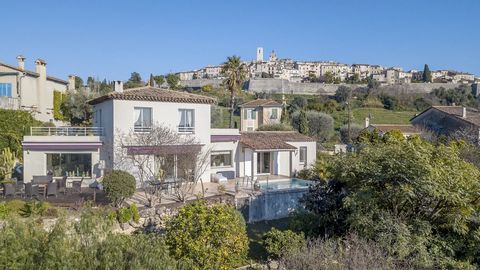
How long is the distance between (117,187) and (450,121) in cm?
4187

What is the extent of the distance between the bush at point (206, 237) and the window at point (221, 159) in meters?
16.2

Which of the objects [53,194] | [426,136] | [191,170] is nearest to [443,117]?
[426,136]

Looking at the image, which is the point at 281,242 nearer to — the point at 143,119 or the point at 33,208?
the point at 33,208

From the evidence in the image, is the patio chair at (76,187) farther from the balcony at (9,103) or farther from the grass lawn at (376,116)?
the grass lawn at (376,116)

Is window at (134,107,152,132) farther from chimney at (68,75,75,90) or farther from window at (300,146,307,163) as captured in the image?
chimney at (68,75,75,90)

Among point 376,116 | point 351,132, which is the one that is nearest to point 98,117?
point 351,132

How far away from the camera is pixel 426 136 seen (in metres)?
43.7

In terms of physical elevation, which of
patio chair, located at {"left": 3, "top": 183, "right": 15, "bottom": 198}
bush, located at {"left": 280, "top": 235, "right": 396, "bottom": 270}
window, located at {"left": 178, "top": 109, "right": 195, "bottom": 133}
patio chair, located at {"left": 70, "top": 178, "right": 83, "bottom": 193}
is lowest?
bush, located at {"left": 280, "top": 235, "right": 396, "bottom": 270}

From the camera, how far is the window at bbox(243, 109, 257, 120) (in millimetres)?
61062

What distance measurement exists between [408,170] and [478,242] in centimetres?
378

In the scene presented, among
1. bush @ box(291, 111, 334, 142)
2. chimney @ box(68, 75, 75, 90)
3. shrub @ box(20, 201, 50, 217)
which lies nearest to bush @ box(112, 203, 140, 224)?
shrub @ box(20, 201, 50, 217)

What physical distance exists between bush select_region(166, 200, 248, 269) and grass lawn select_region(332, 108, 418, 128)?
57437 millimetres

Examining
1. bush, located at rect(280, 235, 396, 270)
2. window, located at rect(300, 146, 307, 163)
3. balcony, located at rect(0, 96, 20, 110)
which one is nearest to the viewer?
bush, located at rect(280, 235, 396, 270)

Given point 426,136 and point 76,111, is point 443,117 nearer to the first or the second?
point 426,136
